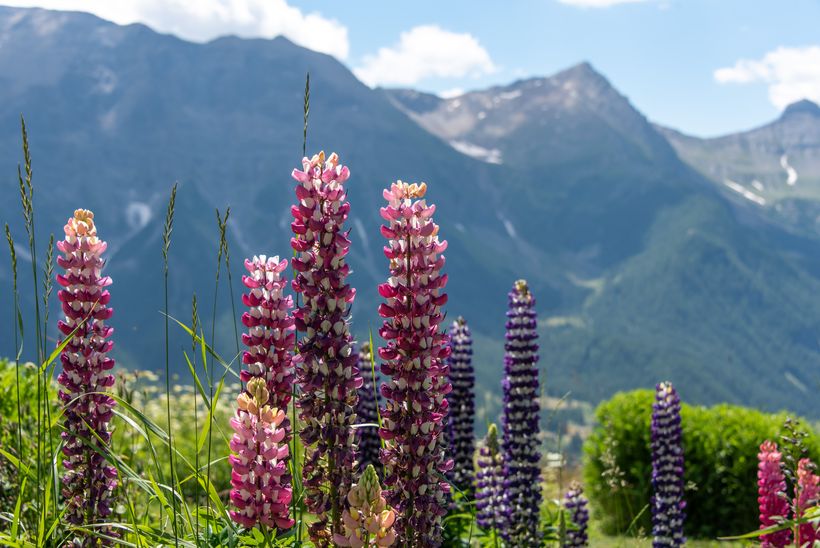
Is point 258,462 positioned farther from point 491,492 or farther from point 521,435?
point 491,492

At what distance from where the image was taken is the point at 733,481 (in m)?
16.4

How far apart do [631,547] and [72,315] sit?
11364mm

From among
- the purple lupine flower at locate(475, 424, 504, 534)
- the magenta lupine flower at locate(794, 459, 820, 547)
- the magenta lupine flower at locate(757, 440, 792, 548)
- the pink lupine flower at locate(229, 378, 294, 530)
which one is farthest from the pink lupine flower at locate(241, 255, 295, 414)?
the purple lupine flower at locate(475, 424, 504, 534)

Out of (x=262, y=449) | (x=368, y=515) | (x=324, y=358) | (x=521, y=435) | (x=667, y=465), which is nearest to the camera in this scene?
(x=368, y=515)

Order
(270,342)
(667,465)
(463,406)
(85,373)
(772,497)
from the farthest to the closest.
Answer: (463,406), (667,465), (772,497), (85,373), (270,342)

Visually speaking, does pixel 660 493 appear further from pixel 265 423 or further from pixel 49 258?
pixel 49 258

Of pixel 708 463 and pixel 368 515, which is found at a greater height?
pixel 368 515

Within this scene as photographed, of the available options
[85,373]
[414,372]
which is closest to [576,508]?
[414,372]

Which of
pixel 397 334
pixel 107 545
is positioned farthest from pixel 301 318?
pixel 107 545

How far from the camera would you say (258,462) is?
10.8 feet

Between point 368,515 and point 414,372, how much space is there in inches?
35.3

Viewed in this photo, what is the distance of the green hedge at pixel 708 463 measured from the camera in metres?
16.3

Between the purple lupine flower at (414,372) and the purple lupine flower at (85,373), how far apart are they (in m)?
1.59

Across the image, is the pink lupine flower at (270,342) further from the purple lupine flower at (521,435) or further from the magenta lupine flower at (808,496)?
the purple lupine flower at (521,435)
